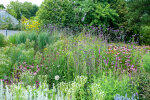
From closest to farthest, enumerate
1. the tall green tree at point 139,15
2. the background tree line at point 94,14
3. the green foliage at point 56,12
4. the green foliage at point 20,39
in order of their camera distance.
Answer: the green foliage at point 20,39 < the green foliage at point 56,12 < the background tree line at point 94,14 < the tall green tree at point 139,15

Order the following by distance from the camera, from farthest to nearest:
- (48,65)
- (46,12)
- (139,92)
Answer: (46,12) → (48,65) → (139,92)

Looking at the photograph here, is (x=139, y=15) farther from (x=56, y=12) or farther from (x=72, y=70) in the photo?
(x=72, y=70)

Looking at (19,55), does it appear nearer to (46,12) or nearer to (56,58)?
(56,58)

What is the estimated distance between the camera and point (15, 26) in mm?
20812

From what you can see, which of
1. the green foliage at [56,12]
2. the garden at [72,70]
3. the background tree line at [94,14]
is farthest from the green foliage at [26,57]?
the green foliage at [56,12]

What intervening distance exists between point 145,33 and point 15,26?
48.2 feet

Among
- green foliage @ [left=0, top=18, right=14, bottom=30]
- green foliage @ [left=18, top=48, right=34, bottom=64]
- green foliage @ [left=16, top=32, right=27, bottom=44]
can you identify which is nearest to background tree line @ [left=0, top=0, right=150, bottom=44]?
green foliage @ [left=0, top=18, right=14, bottom=30]

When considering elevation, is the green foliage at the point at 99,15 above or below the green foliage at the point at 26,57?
above

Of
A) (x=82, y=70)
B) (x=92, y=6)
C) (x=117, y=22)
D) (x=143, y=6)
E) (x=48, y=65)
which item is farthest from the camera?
(x=117, y=22)

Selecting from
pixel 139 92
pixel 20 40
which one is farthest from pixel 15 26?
pixel 139 92

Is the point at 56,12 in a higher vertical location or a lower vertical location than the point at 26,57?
higher

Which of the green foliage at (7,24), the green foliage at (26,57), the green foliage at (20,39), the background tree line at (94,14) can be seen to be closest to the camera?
the green foliage at (26,57)

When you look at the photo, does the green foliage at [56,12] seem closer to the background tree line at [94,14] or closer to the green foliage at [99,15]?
the background tree line at [94,14]

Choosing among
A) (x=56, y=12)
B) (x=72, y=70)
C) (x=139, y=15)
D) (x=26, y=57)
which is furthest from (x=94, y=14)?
(x=72, y=70)
